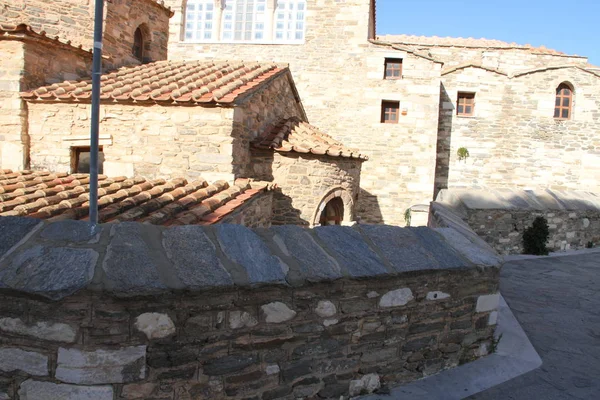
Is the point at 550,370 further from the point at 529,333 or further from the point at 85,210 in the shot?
the point at 85,210

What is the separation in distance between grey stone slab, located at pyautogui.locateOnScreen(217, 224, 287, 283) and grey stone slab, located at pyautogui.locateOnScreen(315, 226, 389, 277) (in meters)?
0.41

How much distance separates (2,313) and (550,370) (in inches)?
137

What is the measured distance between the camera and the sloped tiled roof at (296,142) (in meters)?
8.18

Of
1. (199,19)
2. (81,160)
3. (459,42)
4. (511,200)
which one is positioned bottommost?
(511,200)

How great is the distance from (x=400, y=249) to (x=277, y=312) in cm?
97

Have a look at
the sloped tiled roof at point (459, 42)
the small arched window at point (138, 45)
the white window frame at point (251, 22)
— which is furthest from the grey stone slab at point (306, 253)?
the sloped tiled roof at point (459, 42)

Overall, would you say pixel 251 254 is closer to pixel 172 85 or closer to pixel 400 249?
pixel 400 249

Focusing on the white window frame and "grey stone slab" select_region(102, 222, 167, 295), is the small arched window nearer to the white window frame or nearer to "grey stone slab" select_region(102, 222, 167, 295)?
the white window frame

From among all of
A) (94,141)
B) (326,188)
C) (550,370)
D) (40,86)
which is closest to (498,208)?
(326,188)

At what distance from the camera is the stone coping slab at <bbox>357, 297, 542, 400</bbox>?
2.73m

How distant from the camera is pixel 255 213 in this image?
7.10 m

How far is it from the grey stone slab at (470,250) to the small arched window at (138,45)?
992 centimetres

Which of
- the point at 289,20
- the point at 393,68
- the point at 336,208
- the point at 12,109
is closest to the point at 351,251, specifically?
the point at 336,208

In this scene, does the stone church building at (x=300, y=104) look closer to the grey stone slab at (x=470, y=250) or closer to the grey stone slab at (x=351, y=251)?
the grey stone slab at (x=470, y=250)
